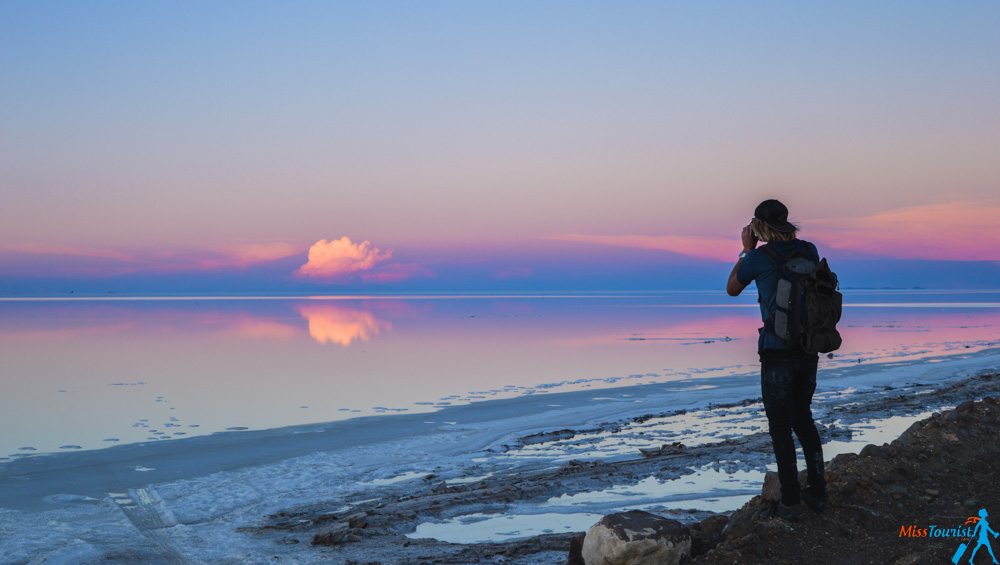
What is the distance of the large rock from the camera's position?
575cm

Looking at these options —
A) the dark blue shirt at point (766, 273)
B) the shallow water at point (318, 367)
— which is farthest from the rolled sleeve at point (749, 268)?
the shallow water at point (318, 367)

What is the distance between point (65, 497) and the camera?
984cm

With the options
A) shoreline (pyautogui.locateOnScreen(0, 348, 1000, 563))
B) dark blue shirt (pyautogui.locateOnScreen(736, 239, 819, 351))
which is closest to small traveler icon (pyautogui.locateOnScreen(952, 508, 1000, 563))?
dark blue shirt (pyautogui.locateOnScreen(736, 239, 819, 351))

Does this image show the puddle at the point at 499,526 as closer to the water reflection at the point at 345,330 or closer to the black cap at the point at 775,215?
the black cap at the point at 775,215

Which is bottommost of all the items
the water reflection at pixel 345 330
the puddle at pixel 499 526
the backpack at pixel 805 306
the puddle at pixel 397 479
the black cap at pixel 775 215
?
the puddle at pixel 397 479

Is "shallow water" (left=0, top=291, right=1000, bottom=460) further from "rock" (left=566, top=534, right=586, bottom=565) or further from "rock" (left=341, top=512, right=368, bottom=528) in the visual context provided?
"rock" (left=566, top=534, right=586, bottom=565)

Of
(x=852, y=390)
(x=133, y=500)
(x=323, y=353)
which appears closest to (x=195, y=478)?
(x=133, y=500)

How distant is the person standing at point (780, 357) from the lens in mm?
5848

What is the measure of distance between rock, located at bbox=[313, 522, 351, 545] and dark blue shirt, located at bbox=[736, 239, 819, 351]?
4.06 meters

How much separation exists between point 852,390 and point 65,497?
45.7ft

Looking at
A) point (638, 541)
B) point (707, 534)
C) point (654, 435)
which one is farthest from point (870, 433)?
point (638, 541)

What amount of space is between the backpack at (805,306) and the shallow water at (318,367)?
10.4m

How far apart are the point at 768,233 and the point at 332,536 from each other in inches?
179

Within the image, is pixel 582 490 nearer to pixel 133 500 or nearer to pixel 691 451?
pixel 691 451
